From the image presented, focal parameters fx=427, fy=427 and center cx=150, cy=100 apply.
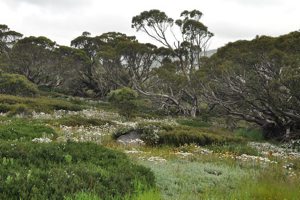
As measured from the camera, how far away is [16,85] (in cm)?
4400

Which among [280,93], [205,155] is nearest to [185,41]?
[280,93]

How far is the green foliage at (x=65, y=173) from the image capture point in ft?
26.2

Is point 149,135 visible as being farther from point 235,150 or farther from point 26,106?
point 26,106

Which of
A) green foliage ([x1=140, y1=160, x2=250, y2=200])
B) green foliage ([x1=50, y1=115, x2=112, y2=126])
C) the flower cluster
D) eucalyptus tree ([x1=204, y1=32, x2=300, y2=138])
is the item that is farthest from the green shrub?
green foliage ([x1=140, y1=160, x2=250, y2=200])

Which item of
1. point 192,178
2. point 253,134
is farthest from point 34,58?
point 192,178

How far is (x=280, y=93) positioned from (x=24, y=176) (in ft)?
58.0

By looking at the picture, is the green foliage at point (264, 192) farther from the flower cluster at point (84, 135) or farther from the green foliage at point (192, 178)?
the flower cluster at point (84, 135)

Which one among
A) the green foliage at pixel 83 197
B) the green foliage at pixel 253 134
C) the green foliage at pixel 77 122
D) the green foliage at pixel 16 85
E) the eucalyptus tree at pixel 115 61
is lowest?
the green foliage at pixel 253 134

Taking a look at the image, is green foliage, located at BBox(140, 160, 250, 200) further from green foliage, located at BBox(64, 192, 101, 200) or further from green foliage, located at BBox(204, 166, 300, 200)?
green foliage, located at BBox(64, 192, 101, 200)

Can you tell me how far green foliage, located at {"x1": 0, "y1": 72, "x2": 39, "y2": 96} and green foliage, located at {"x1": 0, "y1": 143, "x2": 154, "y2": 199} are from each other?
33.2 m

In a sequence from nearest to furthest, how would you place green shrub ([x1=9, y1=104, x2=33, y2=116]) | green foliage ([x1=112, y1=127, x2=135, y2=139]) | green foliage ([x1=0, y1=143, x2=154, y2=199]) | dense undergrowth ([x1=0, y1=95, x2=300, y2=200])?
green foliage ([x1=0, y1=143, x2=154, y2=199]) → dense undergrowth ([x1=0, y1=95, x2=300, y2=200]) → green foliage ([x1=112, y1=127, x2=135, y2=139]) → green shrub ([x1=9, y1=104, x2=33, y2=116])

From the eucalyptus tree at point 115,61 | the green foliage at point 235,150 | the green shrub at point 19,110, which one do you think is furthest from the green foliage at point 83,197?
the eucalyptus tree at point 115,61

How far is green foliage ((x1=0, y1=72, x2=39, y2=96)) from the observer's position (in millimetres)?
43412

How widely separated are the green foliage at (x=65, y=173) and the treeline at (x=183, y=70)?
43.8 ft
